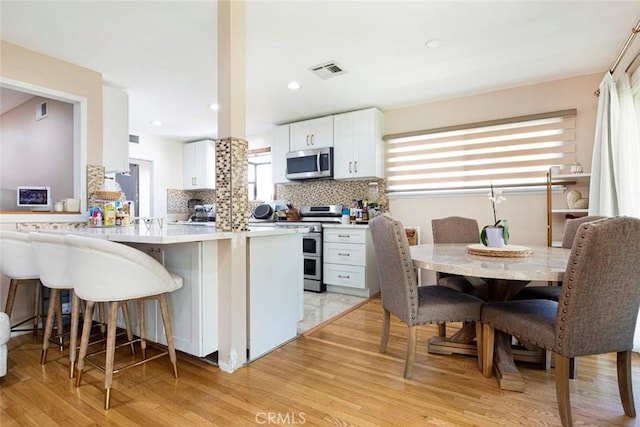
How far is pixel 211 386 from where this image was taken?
177cm

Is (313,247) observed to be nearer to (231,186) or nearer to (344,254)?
(344,254)

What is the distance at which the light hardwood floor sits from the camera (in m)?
1.49

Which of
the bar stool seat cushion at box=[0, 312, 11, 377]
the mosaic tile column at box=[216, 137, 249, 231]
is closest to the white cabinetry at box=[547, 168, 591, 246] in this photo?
the mosaic tile column at box=[216, 137, 249, 231]

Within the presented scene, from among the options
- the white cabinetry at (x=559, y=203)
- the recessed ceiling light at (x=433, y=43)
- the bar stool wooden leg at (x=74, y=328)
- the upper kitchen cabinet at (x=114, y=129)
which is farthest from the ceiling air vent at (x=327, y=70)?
the bar stool wooden leg at (x=74, y=328)

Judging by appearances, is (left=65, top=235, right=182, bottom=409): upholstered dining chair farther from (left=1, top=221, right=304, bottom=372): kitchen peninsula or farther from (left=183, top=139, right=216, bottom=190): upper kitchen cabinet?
(left=183, top=139, right=216, bottom=190): upper kitchen cabinet

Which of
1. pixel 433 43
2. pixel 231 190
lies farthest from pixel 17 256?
pixel 433 43

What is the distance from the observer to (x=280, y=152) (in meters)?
4.73

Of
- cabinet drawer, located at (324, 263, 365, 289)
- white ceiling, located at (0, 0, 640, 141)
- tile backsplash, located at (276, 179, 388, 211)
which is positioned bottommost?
cabinet drawer, located at (324, 263, 365, 289)

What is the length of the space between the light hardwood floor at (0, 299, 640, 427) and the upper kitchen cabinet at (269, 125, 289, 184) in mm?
2985

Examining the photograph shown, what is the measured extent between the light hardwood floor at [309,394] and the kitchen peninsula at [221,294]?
0.13m

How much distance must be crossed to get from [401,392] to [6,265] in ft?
8.99

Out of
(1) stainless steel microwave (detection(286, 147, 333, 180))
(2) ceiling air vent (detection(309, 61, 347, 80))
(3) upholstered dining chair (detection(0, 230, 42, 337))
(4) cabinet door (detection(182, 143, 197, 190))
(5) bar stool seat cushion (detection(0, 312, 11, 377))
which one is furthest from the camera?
(4) cabinet door (detection(182, 143, 197, 190))

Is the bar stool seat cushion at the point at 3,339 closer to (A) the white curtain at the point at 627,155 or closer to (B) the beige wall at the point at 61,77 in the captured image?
(B) the beige wall at the point at 61,77

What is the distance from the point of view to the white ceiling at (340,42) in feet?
7.00
